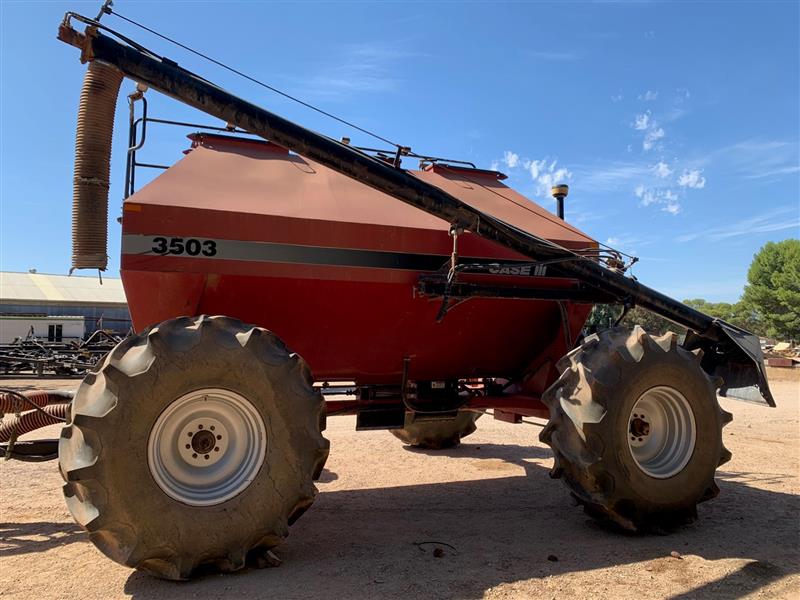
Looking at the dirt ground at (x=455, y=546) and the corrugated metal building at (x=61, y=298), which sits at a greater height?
the corrugated metal building at (x=61, y=298)

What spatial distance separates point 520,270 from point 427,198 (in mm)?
1295

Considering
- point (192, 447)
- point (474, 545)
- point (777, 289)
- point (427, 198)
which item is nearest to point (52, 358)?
point (192, 447)

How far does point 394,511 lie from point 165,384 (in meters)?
2.66

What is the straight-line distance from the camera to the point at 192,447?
154 inches

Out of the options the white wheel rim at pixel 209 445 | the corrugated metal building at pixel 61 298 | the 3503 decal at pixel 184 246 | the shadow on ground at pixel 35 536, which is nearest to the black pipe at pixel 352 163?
the 3503 decal at pixel 184 246

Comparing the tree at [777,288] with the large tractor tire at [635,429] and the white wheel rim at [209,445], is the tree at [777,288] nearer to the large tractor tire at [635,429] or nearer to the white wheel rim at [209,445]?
the large tractor tire at [635,429]

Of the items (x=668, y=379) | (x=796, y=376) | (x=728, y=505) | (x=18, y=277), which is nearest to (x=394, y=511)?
(x=668, y=379)

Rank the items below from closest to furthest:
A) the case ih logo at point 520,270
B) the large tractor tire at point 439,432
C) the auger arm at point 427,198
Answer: the auger arm at point 427,198 → the case ih logo at point 520,270 → the large tractor tire at point 439,432

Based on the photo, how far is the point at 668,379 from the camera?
4.95m

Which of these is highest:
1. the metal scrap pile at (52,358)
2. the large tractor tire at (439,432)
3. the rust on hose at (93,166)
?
the rust on hose at (93,166)

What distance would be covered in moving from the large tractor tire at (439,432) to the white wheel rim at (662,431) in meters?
3.14

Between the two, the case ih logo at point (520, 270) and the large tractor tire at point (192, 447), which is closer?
the large tractor tire at point (192, 447)

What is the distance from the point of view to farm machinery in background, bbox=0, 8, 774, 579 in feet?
11.9

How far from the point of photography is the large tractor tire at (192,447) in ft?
11.4
